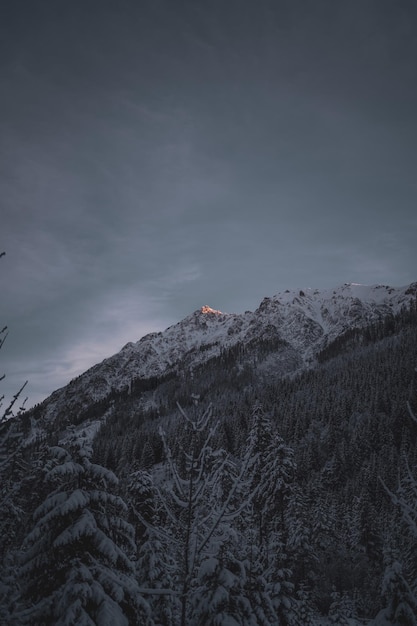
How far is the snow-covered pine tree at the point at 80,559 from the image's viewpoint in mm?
8773

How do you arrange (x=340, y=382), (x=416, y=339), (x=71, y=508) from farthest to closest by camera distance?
(x=416, y=339) < (x=340, y=382) < (x=71, y=508)

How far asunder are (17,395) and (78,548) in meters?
5.66

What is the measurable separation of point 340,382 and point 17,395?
487ft

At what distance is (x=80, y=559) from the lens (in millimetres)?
9734

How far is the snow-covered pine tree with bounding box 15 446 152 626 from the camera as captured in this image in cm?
877

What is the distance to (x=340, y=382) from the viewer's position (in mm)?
142875

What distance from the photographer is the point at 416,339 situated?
535ft

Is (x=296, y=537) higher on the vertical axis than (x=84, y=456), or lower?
lower

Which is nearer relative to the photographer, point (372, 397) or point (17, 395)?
point (17, 395)

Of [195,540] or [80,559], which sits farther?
[80,559]

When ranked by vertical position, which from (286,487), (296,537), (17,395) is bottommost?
(296,537)

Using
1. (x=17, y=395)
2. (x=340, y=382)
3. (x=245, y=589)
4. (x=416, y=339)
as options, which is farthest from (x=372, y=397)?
(x=17, y=395)

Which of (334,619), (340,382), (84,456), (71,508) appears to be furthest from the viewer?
(340,382)

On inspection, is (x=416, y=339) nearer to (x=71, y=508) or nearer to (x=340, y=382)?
(x=340, y=382)
